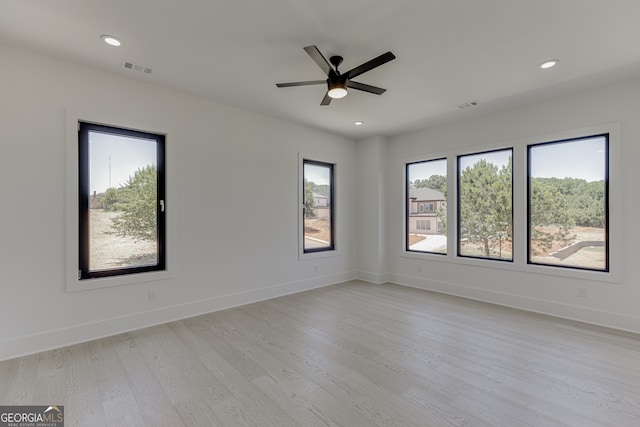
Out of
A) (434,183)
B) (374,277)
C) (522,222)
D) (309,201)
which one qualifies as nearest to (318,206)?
(309,201)

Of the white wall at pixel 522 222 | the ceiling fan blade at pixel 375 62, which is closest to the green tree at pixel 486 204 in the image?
the white wall at pixel 522 222

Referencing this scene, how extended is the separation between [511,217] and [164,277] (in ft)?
15.8

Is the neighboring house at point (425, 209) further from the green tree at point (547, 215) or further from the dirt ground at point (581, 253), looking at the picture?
the dirt ground at point (581, 253)

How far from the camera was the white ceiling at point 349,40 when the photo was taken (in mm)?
2205

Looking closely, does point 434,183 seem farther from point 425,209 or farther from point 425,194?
point 425,209

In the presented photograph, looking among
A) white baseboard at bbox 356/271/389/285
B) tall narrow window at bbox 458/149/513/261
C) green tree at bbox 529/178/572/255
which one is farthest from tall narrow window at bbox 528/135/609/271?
white baseboard at bbox 356/271/389/285

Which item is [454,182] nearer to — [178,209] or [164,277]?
[178,209]

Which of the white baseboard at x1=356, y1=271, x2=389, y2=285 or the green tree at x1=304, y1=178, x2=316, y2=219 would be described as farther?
the white baseboard at x1=356, y1=271, x2=389, y2=285

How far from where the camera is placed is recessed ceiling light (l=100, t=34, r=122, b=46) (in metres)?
2.55

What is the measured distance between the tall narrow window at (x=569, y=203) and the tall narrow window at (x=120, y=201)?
498cm

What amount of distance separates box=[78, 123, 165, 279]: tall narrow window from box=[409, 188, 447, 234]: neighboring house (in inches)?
165

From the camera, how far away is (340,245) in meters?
5.75

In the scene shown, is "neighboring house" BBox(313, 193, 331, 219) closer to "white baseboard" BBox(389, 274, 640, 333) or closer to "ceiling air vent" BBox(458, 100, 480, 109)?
"white baseboard" BBox(389, 274, 640, 333)

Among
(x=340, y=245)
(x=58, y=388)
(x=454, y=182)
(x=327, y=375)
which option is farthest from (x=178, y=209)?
(x=454, y=182)
